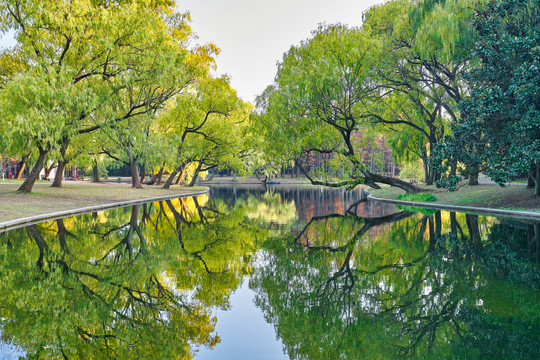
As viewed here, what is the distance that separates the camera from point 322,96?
21.8 meters

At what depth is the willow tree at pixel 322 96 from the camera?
2125 cm

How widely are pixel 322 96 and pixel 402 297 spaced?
17160 millimetres

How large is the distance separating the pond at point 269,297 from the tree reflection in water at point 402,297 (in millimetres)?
24

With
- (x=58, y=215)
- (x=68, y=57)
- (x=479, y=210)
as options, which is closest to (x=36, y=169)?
(x=68, y=57)

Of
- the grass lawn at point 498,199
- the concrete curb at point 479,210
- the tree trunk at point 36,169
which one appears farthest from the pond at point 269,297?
the tree trunk at point 36,169

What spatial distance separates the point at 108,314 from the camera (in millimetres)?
5078

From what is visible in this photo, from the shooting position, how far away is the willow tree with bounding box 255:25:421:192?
21.2 meters

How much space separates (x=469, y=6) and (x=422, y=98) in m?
9.61

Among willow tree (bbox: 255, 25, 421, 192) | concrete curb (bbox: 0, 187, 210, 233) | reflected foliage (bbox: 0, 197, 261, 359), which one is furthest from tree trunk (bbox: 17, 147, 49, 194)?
willow tree (bbox: 255, 25, 421, 192)

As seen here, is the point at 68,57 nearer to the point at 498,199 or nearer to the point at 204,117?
the point at 204,117

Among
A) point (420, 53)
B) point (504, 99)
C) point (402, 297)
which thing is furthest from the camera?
point (420, 53)

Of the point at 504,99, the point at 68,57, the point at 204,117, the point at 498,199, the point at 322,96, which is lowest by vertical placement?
the point at 498,199

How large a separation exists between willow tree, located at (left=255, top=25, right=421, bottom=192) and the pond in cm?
1215

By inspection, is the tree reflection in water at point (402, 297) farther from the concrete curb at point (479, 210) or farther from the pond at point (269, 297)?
the concrete curb at point (479, 210)
